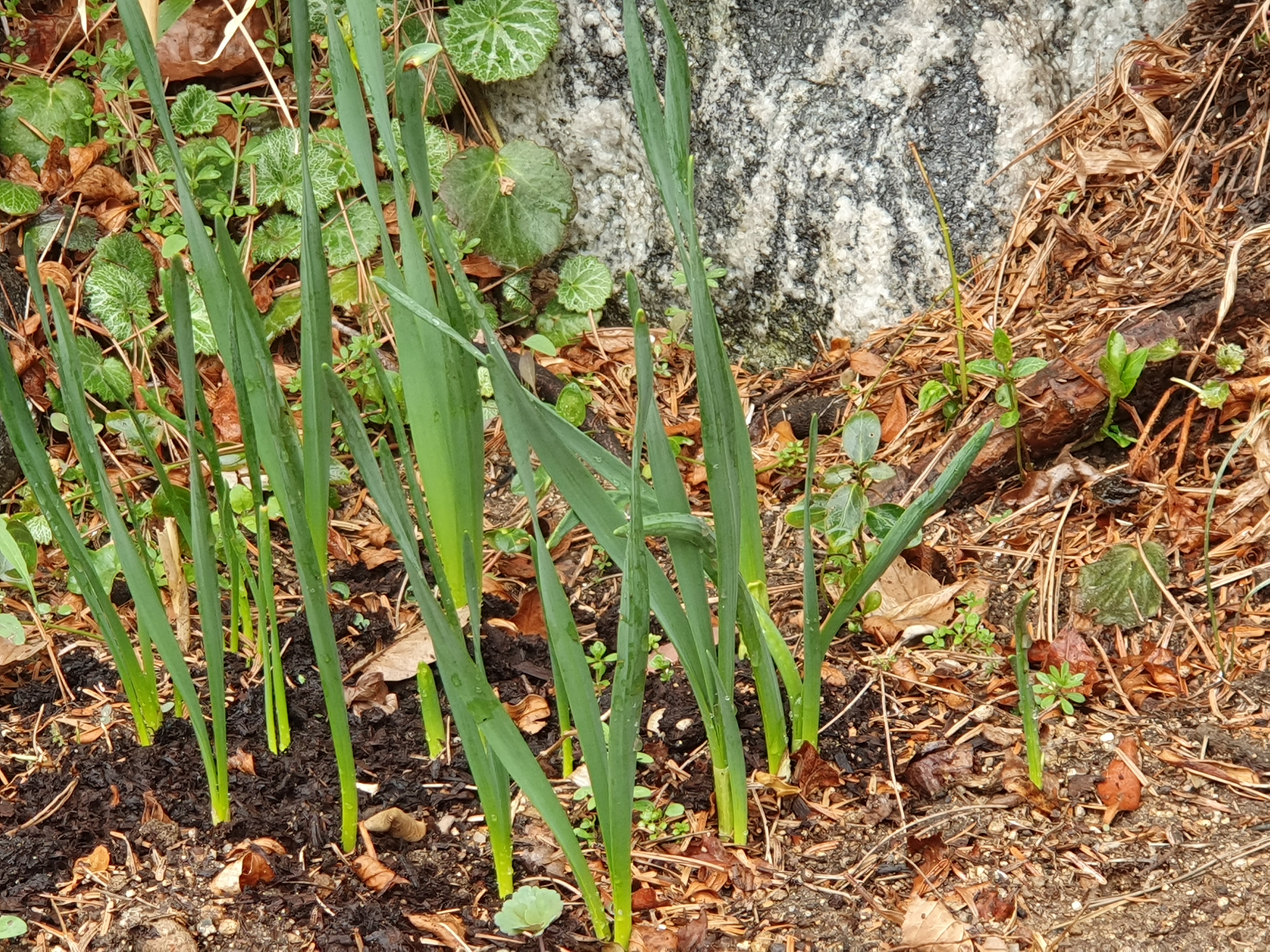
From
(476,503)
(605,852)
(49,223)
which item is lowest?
(605,852)

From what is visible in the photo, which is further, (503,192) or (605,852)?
(503,192)

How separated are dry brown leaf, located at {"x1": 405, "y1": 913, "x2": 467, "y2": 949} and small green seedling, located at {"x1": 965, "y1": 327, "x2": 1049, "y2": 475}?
1.04 metres

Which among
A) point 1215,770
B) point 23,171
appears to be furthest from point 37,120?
point 1215,770

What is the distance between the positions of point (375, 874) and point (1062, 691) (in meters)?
0.84

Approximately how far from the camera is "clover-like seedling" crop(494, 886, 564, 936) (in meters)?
1.03

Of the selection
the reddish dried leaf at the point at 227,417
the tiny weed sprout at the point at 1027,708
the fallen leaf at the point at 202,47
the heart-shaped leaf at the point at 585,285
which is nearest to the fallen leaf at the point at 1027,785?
the tiny weed sprout at the point at 1027,708

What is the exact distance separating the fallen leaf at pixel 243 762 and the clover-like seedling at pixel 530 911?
0.42 metres

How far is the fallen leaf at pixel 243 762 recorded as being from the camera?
51.0 inches

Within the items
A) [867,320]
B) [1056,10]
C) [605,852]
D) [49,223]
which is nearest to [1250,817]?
[605,852]

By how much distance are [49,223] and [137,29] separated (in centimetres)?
146

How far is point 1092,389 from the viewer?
1.74 metres

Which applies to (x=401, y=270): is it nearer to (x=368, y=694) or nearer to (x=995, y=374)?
(x=368, y=694)

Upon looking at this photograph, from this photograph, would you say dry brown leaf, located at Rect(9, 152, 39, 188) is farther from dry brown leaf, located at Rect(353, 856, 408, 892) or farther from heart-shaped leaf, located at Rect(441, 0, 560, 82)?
dry brown leaf, located at Rect(353, 856, 408, 892)

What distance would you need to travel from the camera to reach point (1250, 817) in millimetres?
1151
